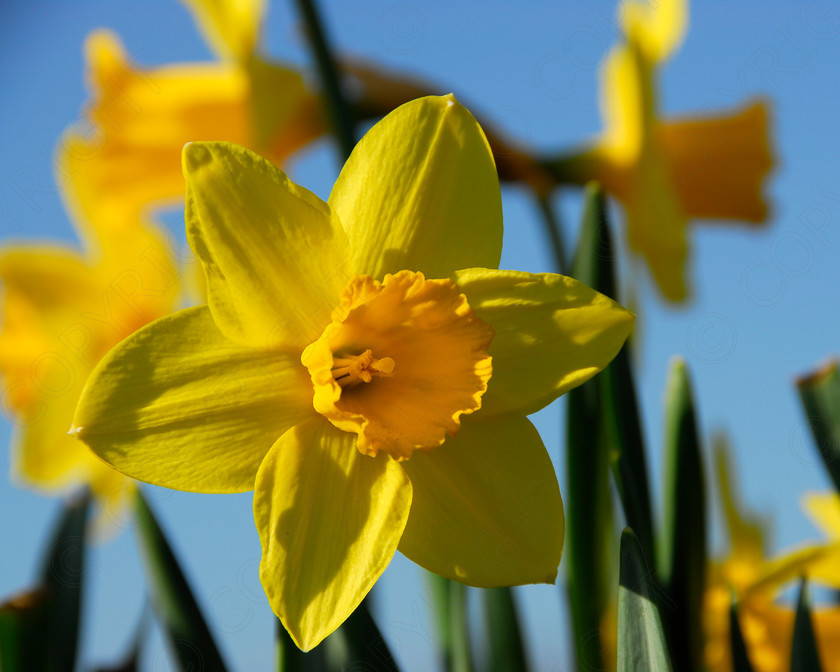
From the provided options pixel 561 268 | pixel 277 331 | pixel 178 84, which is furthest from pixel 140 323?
pixel 277 331

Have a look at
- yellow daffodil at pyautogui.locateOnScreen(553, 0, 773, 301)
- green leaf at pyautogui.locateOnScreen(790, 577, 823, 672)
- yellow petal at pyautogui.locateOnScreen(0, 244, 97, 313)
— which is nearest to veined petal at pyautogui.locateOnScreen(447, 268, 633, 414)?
green leaf at pyautogui.locateOnScreen(790, 577, 823, 672)

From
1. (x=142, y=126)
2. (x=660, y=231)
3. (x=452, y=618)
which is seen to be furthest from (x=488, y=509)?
(x=142, y=126)

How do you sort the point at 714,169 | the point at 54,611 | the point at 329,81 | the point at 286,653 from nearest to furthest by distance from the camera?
the point at 286,653 < the point at 54,611 < the point at 329,81 < the point at 714,169

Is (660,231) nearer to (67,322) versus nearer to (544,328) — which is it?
(544,328)

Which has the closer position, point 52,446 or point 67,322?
point 52,446

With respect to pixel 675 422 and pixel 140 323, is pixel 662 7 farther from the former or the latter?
pixel 140 323
